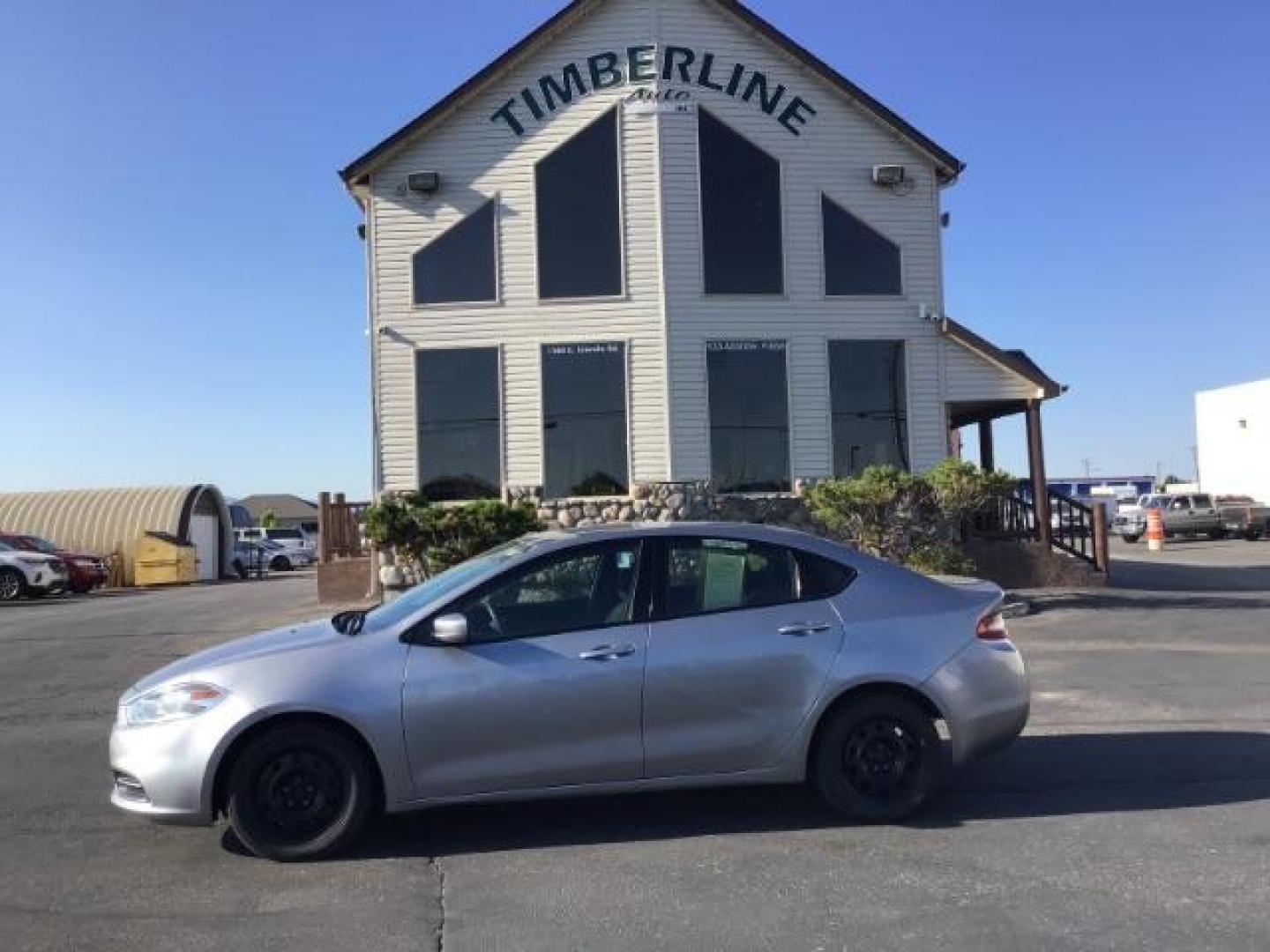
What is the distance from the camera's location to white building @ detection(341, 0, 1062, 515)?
1795 cm

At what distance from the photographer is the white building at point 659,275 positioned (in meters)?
18.0

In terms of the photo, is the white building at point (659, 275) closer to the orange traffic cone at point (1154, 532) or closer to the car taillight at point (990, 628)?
the car taillight at point (990, 628)

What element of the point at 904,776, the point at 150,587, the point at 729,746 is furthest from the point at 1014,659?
the point at 150,587

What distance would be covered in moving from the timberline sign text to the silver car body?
1368cm

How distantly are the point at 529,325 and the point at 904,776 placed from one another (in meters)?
13.0

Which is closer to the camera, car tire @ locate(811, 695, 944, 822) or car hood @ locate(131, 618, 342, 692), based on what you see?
car hood @ locate(131, 618, 342, 692)

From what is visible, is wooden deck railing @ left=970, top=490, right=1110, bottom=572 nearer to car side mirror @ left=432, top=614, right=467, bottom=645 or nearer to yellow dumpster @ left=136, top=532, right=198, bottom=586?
car side mirror @ left=432, top=614, right=467, bottom=645

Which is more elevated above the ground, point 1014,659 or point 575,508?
point 575,508

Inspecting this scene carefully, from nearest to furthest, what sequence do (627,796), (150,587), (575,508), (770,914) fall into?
(770,914)
(627,796)
(575,508)
(150,587)

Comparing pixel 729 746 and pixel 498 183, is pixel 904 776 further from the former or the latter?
pixel 498 183

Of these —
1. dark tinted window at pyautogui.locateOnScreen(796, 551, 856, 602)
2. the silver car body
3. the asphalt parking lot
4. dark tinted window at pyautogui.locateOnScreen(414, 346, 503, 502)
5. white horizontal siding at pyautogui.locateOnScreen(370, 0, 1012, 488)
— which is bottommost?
the asphalt parking lot

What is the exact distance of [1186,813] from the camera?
614cm

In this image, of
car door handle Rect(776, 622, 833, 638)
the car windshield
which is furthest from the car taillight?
the car windshield

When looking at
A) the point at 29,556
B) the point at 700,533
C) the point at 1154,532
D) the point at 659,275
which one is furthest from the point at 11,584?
the point at 1154,532
